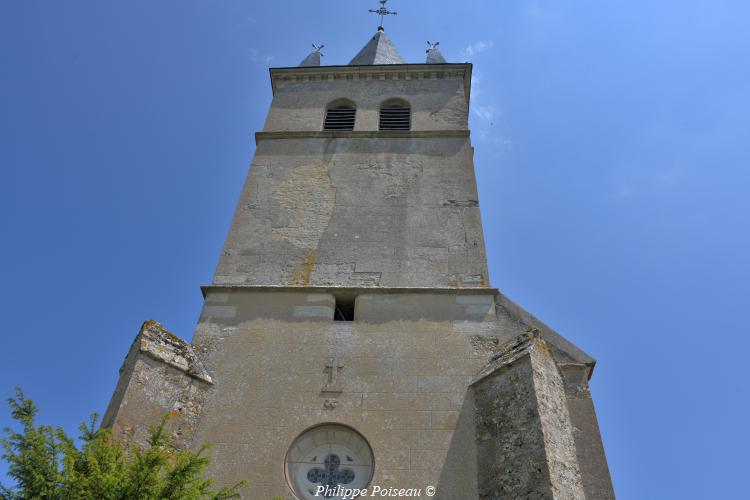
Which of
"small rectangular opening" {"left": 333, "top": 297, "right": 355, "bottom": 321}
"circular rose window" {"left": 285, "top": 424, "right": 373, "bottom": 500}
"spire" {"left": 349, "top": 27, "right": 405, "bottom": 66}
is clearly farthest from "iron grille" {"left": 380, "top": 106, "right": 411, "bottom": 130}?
"circular rose window" {"left": 285, "top": 424, "right": 373, "bottom": 500}

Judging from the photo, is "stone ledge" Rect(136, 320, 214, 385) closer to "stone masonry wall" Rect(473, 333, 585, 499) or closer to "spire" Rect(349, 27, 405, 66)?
"stone masonry wall" Rect(473, 333, 585, 499)

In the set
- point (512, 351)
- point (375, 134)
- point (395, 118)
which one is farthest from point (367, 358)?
point (395, 118)

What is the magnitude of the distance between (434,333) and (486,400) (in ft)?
4.42

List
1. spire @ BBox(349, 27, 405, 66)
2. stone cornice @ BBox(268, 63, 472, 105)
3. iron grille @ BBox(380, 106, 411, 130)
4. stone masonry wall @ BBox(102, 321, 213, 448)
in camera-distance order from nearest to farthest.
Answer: stone masonry wall @ BBox(102, 321, 213, 448) < iron grille @ BBox(380, 106, 411, 130) < stone cornice @ BBox(268, 63, 472, 105) < spire @ BBox(349, 27, 405, 66)

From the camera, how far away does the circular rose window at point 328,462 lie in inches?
271

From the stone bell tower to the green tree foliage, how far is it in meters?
1.43

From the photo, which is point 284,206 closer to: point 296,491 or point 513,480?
point 296,491

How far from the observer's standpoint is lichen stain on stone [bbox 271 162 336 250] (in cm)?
1013

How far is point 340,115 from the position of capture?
13.7 meters

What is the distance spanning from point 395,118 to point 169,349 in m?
7.80

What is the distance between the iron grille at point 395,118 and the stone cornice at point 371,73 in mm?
1287

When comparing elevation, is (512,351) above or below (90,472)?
above

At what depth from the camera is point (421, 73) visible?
1480 centimetres

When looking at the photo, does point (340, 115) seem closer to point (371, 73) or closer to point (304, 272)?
point (371, 73)
